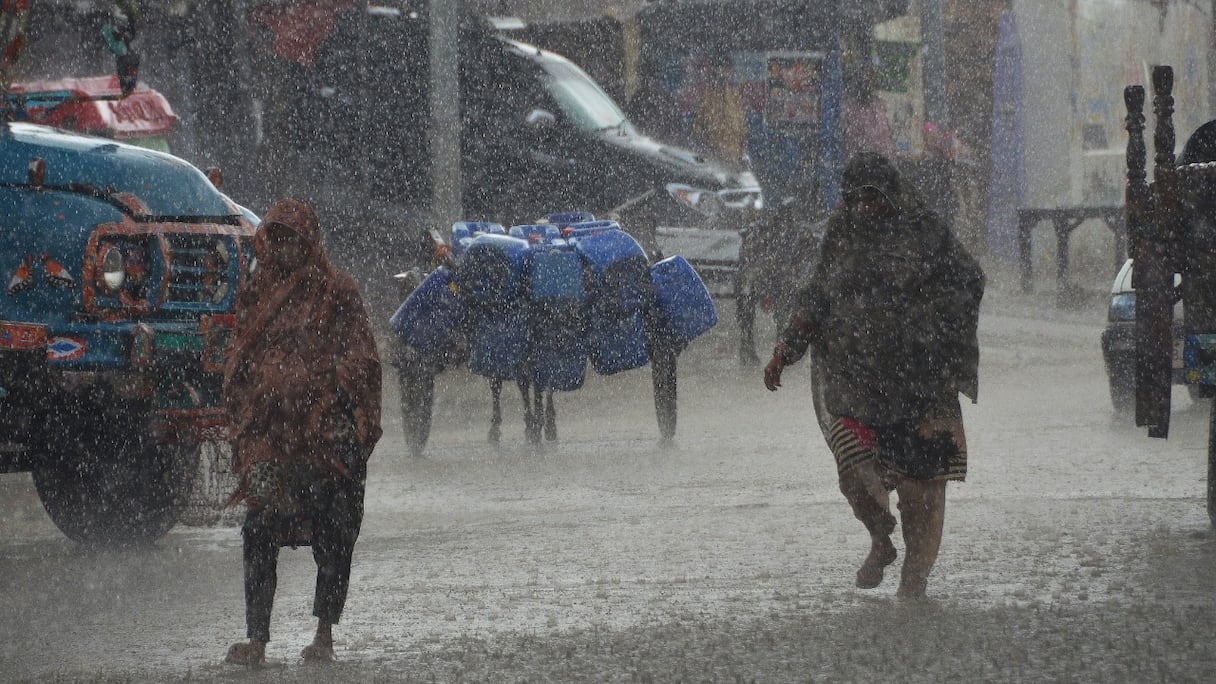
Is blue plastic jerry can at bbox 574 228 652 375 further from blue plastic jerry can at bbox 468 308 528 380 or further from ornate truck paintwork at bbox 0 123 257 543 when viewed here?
ornate truck paintwork at bbox 0 123 257 543

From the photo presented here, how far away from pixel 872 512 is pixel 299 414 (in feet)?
7.17

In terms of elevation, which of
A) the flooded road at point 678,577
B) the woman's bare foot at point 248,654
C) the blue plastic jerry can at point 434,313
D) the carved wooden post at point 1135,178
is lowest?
the flooded road at point 678,577

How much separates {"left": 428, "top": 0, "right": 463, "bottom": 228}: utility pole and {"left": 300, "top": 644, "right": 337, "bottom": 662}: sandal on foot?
13155 millimetres

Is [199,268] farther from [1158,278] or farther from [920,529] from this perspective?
[1158,278]

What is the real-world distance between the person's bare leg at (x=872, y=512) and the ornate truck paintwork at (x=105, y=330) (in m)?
3.09

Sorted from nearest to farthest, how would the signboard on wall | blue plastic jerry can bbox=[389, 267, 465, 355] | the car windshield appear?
1. blue plastic jerry can bbox=[389, 267, 465, 355]
2. the car windshield
3. the signboard on wall

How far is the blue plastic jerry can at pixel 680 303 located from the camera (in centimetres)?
1300

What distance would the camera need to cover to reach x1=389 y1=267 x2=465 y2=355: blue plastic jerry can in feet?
42.1

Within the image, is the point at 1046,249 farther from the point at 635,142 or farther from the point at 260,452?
the point at 260,452

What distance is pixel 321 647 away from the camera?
20.1 ft

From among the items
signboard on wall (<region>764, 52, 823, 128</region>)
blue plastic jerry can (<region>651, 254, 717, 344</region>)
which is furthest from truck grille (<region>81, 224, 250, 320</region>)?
signboard on wall (<region>764, 52, 823, 128</region>)

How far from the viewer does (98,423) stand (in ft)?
29.3

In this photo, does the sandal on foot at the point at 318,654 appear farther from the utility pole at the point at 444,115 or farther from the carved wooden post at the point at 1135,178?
the utility pole at the point at 444,115

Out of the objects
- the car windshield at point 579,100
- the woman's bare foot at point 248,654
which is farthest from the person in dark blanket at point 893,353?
the car windshield at point 579,100
